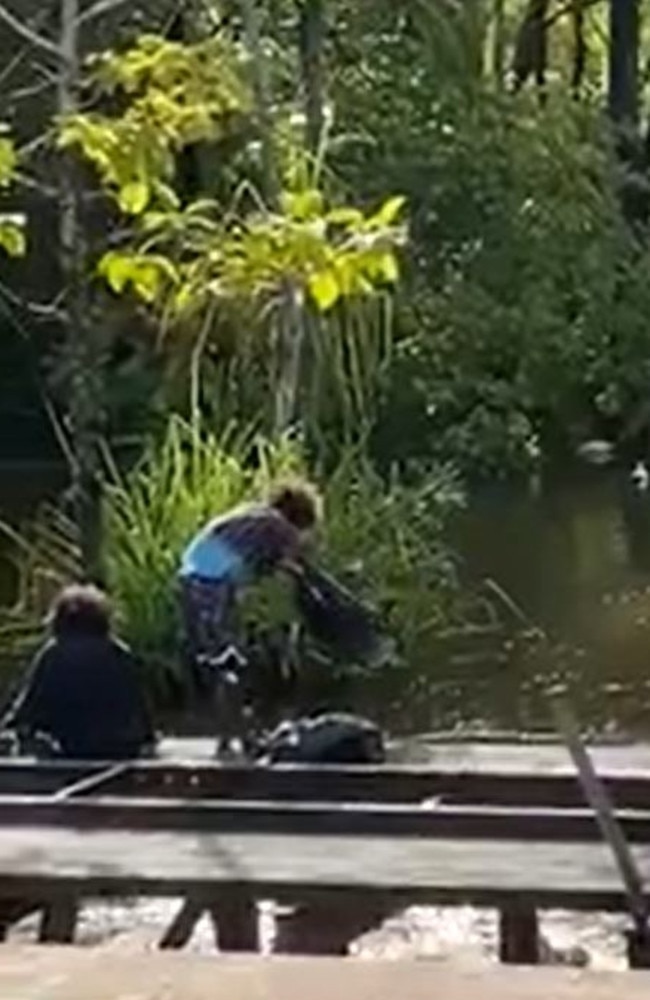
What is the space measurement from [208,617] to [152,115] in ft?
7.63

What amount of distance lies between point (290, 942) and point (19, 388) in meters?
20.7

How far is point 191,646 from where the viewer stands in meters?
12.5

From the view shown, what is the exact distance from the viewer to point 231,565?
11141 millimetres

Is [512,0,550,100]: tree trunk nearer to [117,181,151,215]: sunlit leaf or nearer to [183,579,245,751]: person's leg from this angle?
[183,579,245,751]: person's leg

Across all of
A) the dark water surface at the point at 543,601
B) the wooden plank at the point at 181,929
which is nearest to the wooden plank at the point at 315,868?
the wooden plank at the point at 181,929

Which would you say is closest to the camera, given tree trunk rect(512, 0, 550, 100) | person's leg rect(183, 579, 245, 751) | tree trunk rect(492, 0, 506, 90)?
person's leg rect(183, 579, 245, 751)

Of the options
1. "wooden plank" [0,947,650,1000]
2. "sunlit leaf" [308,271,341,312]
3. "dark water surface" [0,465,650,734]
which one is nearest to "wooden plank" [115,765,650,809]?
"sunlit leaf" [308,271,341,312]

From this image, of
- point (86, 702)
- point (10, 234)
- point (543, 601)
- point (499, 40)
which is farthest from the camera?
point (499, 40)

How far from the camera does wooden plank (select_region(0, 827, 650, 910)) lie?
6.51m

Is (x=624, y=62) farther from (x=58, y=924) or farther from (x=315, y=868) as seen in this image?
(x=315, y=868)

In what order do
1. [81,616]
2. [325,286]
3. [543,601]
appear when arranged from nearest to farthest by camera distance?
[81,616] → [325,286] → [543,601]

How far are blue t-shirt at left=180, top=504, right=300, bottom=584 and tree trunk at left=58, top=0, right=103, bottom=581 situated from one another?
16.5ft

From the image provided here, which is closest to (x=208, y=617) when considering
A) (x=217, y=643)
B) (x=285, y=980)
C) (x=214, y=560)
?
(x=217, y=643)

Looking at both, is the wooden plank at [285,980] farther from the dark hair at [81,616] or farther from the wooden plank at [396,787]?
the dark hair at [81,616]
